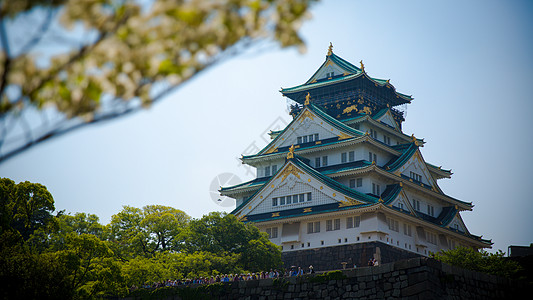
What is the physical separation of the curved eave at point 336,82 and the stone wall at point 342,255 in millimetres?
17578

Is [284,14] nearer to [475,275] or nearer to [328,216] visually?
[475,275]

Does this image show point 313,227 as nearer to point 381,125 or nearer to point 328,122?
point 328,122

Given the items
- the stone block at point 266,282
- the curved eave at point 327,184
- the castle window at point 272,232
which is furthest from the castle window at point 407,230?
the stone block at point 266,282

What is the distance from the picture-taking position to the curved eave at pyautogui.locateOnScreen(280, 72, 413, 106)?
192 ft

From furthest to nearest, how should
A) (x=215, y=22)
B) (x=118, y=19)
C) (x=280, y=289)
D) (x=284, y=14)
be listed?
(x=280, y=289), (x=284, y=14), (x=215, y=22), (x=118, y=19)

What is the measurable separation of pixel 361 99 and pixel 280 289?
1107 inches

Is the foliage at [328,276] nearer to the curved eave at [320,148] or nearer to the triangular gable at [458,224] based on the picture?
the curved eave at [320,148]

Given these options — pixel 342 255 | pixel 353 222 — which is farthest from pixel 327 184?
pixel 342 255

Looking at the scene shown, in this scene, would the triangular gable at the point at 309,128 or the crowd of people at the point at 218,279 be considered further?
the triangular gable at the point at 309,128

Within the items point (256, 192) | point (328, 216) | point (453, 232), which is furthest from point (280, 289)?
point (453, 232)

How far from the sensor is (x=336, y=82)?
59.3m

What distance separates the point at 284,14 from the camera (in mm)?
8375

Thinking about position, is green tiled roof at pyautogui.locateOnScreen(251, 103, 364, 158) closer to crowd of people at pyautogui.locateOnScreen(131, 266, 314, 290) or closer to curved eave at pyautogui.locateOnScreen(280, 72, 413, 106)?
curved eave at pyautogui.locateOnScreen(280, 72, 413, 106)

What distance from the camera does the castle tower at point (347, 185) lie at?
47.8 metres
